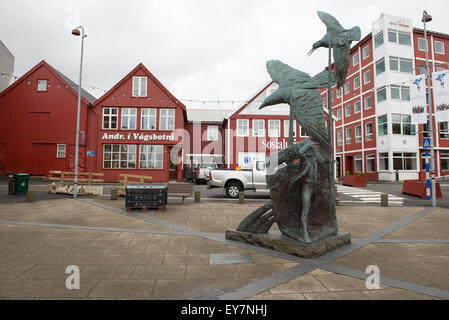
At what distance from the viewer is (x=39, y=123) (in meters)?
22.6

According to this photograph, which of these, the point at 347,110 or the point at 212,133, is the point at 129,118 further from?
the point at 347,110

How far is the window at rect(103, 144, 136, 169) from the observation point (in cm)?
2283

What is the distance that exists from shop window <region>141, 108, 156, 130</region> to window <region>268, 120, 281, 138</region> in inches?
466

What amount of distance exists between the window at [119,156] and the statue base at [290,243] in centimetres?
1974

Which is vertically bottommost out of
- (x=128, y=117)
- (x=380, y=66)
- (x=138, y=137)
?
(x=138, y=137)

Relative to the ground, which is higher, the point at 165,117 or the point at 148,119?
the point at 165,117

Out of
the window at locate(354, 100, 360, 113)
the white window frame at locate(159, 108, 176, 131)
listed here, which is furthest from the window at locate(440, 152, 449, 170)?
the white window frame at locate(159, 108, 176, 131)

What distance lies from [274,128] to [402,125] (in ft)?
39.7

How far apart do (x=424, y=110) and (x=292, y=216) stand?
372 inches

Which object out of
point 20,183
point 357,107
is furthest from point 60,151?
point 357,107

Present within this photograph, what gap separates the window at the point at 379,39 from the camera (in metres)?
24.7

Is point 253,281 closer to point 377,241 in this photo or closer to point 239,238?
point 239,238
